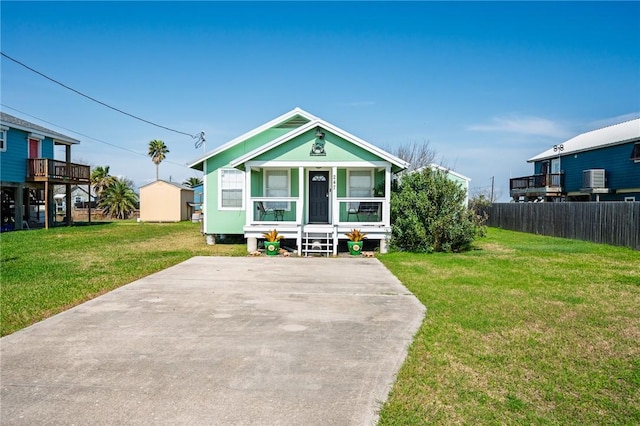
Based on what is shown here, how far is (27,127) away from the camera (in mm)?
22250

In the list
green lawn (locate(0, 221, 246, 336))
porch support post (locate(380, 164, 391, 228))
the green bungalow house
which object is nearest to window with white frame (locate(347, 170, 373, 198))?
the green bungalow house

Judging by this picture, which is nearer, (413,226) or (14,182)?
(413,226)

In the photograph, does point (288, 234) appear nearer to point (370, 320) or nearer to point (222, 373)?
point (370, 320)

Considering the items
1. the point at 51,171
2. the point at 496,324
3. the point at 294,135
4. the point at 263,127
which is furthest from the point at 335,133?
the point at 51,171

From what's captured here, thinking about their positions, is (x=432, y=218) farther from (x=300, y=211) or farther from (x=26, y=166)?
(x=26, y=166)

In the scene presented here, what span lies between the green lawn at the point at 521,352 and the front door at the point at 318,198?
599cm

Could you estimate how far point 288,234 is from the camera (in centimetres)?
1346

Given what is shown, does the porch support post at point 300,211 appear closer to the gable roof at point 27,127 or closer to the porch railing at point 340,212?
the porch railing at point 340,212

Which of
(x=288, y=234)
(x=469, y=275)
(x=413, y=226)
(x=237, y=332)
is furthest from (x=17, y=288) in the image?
(x=413, y=226)

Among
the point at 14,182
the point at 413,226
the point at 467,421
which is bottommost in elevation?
the point at 467,421

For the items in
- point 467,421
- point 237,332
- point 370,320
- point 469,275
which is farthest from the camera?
point 469,275

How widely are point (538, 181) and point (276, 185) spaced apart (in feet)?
73.7

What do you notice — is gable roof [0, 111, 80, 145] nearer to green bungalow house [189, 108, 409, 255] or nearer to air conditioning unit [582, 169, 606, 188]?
green bungalow house [189, 108, 409, 255]

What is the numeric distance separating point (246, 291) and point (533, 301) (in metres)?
4.66
